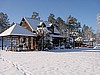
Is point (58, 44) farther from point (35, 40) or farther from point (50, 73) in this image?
point (50, 73)

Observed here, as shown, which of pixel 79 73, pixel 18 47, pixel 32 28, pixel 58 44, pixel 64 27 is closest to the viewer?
pixel 79 73

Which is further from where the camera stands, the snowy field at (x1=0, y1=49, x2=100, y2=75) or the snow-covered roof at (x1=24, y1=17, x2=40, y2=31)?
the snow-covered roof at (x1=24, y1=17, x2=40, y2=31)

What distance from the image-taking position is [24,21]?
3612 cm

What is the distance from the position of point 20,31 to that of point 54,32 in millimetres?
12824

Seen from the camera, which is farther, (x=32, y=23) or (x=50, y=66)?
(x=32, y=23)

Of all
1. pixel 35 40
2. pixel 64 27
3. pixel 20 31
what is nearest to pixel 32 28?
pixel 35 40

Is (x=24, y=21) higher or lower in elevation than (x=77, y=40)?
higher

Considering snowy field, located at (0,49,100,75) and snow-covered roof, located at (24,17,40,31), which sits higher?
snow-covered roof, located at (24,17,40,31)

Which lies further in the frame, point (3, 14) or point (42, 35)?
point (3, 14)

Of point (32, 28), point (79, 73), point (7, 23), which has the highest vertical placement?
point (7, 23)

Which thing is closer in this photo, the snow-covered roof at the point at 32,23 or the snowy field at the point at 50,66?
the snowy field at the point at 50,66

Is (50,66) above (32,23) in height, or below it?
below

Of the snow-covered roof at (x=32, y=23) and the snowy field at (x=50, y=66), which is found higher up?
the snow-covered roof at (x=32, y=23)

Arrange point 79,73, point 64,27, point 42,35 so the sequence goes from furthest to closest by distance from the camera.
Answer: point 64,27, point 42,35, point 79,73
